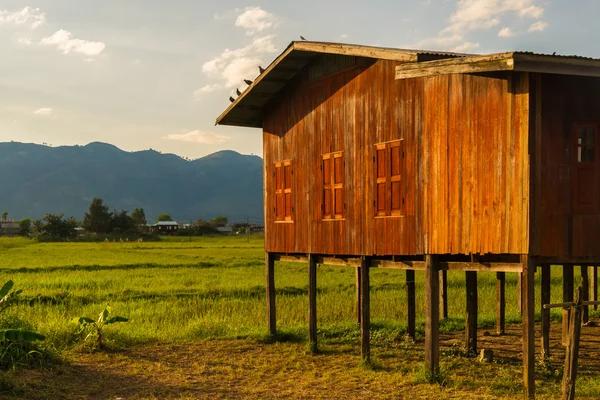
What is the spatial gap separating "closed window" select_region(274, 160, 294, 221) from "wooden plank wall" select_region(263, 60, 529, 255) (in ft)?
1.07

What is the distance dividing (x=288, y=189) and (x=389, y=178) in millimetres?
4333

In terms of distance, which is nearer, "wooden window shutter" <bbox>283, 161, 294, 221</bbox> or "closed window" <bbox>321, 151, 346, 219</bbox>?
"closed window" <bbox>321, 151, 346, 219</bbox>

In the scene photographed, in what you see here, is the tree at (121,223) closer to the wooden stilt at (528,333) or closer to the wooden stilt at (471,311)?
the wooden stilt at (471,311)

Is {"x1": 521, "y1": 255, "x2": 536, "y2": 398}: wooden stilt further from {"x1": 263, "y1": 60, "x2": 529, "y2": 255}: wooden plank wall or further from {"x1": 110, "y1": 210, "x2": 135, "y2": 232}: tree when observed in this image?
{"x1": 110, "y1": 210, "x2": 135, "y2": 232}: tree

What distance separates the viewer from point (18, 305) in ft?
74.7

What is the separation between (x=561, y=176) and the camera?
11023mm

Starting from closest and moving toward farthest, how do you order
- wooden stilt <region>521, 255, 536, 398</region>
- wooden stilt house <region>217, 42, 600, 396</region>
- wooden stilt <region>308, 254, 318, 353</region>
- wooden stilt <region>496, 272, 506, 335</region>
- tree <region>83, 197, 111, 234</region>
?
1. wooden stilt <region>521, 255, 536, 398</region>
2. wooden stilt house <region>217, 42, 600, 396</region>
3. wooden stilt <region>308, 254, 318, 353</region>
4. wooden stilt <region>496, 272, 506, 335</region>
5. tree <region>83, 197, 111, 234</region>

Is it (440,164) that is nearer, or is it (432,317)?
(440,164)

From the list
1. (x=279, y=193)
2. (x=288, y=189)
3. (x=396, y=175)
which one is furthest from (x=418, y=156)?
(x=279, y=193)

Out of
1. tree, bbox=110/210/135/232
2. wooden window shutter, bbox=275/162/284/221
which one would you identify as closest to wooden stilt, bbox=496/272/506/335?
wooden window shutter, bbox=275/162/284/221

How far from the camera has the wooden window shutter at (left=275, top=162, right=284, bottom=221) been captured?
57.8ft

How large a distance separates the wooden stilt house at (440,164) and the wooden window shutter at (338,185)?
0.15 feet

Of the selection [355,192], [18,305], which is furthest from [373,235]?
[18,305]

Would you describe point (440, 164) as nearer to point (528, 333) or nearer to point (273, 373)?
point (528, 333)
